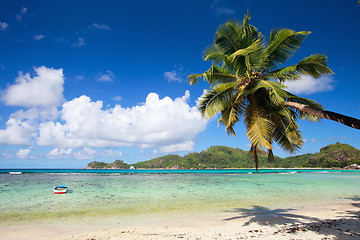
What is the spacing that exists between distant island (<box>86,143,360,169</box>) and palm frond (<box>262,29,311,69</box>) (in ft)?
390

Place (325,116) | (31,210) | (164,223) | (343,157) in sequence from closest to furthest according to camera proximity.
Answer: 1. (325,116)
2. (164,223)
3. (31,210)
4. (343,157)

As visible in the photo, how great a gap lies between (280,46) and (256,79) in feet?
4.25

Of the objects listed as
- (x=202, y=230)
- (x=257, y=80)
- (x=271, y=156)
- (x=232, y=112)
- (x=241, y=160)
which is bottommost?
(x=241, y=160)

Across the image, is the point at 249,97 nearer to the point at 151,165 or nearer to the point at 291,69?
the point at 291,69

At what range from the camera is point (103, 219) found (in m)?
10.3

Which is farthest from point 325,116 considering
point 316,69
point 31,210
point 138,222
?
point 31,210

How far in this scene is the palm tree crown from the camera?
617 cm

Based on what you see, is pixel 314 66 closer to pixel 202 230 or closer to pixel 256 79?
pixel 256 79

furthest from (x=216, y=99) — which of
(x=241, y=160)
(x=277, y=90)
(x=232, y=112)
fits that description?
(x=241, y=160)

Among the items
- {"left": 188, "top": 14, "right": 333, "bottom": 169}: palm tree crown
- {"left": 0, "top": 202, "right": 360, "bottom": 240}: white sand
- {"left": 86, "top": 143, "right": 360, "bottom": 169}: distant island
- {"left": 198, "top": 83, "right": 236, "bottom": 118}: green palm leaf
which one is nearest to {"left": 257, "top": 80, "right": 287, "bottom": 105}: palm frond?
{"left": 188, "top": 14, "right": 333, "bottom": 169}: palm tree crown

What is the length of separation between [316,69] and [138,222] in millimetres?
9433

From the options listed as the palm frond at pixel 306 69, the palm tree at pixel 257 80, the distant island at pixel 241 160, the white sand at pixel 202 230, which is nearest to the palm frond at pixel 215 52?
the palm tree at pixel 257 80

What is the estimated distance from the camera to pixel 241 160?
168625 millimetres

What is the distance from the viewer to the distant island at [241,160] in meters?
130
